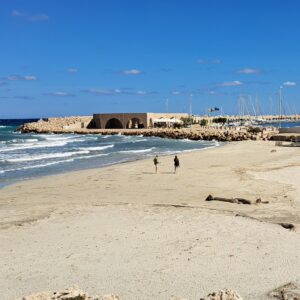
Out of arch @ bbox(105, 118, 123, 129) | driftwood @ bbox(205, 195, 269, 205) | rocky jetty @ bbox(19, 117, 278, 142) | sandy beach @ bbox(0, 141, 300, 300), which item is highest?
arch @ bbox(105, 118, 123, 129)

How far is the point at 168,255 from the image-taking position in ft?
29.0

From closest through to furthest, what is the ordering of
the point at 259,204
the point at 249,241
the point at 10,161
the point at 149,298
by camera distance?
the point at 149,298 < the point at 249,241 < the point at 259,204 < the point at 10,161

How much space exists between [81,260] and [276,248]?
12.0ft

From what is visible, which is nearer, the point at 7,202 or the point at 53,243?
the point at 53,243

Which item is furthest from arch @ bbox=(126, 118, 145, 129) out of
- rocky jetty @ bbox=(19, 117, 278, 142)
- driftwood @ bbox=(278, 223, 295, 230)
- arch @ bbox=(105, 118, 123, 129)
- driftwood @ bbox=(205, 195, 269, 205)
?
driftwood @ bbox=(278, 223, 295, 230)

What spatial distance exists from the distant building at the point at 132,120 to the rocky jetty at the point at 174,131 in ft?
11.8

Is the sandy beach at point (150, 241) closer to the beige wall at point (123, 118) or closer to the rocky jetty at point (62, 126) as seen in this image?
the beige wall at point (123, 118)

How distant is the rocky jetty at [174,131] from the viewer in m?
58.5

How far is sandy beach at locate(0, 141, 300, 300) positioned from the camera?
7480 millimetres

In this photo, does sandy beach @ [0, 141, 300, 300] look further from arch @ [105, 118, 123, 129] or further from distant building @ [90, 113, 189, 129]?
arch @ [105, 118, 123, 129]

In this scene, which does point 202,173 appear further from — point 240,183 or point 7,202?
point 7,202

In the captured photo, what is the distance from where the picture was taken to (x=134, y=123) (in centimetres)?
9325

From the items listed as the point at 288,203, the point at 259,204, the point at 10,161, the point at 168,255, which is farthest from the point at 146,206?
the point at 10,161

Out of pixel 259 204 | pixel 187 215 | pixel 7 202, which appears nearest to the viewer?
pixel 187 215
